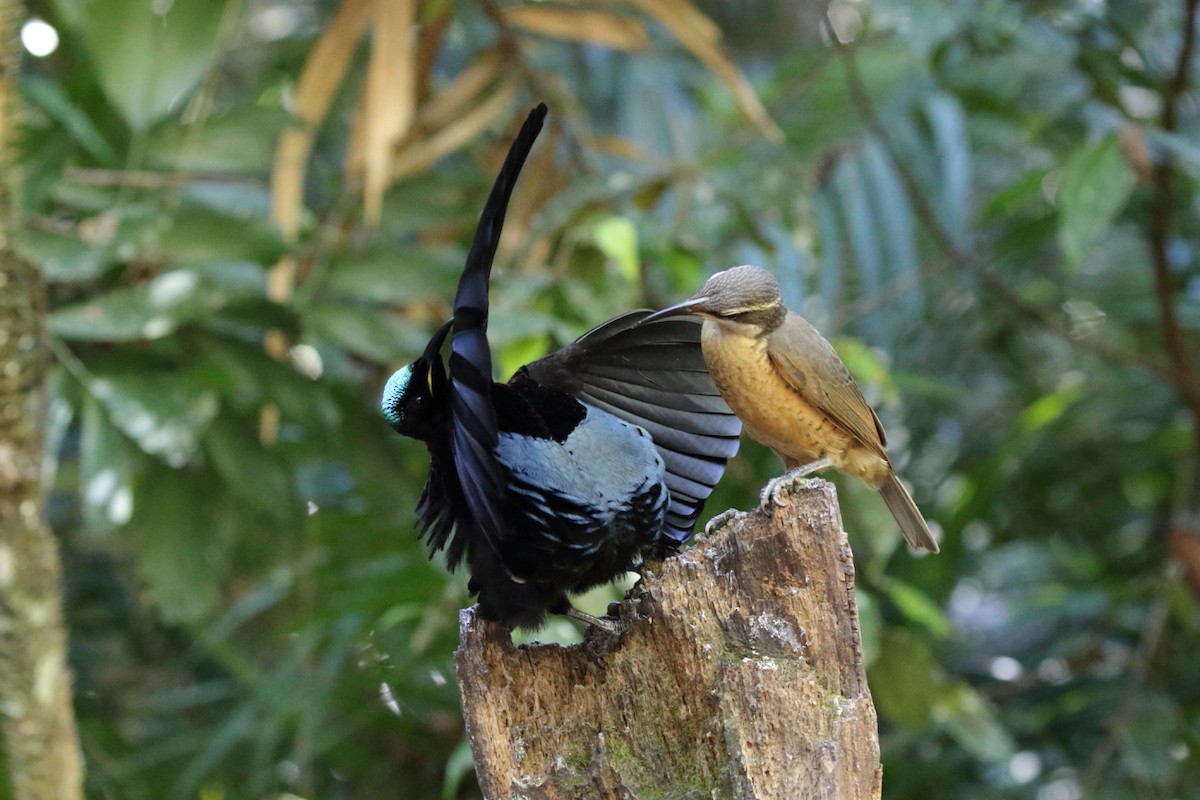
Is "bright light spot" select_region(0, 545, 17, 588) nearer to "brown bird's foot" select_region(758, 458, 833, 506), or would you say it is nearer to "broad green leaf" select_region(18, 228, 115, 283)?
"broad green leaf" select_region(18, 228, 115, 283)

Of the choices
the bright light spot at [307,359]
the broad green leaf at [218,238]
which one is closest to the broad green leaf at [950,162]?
the bright light spot at [307,359]

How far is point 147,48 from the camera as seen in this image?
310 centimetres

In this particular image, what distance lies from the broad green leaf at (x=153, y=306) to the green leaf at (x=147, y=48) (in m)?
0.39

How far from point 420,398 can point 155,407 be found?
1.46m

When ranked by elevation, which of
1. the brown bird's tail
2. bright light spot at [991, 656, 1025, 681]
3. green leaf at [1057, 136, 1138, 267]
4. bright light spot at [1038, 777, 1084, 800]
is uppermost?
the brown bird's tail

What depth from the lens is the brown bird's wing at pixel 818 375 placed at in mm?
1895

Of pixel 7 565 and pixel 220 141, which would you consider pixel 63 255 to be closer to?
pixel 220 141

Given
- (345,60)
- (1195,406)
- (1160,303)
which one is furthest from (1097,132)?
(345,60)

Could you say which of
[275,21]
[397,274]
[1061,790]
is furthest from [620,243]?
[275,21]

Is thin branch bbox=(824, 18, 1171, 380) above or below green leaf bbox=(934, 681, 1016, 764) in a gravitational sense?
above

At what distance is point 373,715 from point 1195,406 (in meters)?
2.57

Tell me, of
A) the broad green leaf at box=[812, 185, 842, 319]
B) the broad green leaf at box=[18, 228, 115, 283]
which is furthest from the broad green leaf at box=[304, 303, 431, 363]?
the broad green leaf at box=[812, 185, 842, 319]

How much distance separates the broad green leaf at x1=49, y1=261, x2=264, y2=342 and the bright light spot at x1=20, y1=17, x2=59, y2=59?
0.72 metres

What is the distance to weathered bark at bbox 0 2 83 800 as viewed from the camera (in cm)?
211
